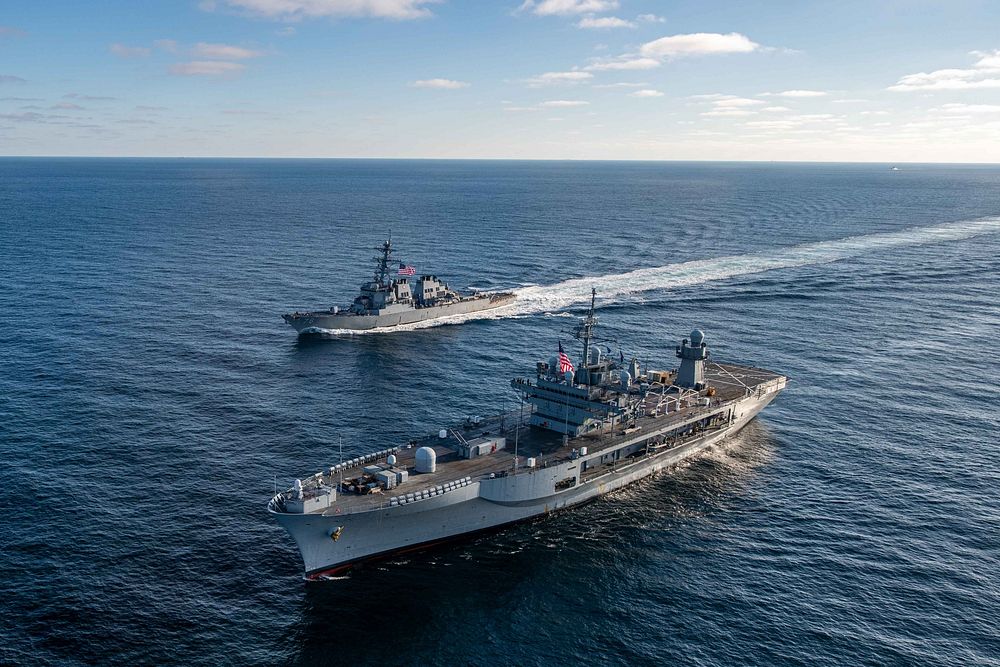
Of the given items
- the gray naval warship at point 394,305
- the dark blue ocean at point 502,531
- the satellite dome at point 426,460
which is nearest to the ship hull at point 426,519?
the dark blue ocean at point 502,531

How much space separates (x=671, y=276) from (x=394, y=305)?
55.8 metres

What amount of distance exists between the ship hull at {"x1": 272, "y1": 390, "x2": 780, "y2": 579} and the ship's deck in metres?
1.22

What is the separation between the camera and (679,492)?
61562mm

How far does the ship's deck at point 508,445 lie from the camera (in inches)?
2007

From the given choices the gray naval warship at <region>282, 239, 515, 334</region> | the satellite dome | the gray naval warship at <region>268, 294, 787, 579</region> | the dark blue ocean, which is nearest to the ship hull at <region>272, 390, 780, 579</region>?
the gray naval warship at <region>268, 294, 787, 579</region>

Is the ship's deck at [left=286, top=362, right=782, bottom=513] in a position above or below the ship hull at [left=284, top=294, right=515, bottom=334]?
below

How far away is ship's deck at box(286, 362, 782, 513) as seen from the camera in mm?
50969

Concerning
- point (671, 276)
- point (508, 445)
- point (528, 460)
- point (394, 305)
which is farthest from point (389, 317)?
point (528, 460)

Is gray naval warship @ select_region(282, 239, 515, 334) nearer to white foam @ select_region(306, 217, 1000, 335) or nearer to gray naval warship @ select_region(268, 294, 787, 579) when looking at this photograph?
white foam @ select_region(306, 217, 1000, 335)

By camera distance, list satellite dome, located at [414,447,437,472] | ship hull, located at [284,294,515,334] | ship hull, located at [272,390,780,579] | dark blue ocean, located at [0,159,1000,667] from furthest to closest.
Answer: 1. ship hull, located at [284,294,515,334]
2. satellite dome, located at [414,447,437,472]
3. ship hull, located at [272,390,780,579]
4. dark blue ocean, located at [0,159,1000,667]

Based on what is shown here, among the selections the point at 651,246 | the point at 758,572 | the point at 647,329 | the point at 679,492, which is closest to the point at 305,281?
the point at 647,329

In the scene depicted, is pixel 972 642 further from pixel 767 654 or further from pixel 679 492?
pixel 679 492

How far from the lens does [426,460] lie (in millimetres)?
53562

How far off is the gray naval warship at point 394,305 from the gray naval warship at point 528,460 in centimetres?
5037
